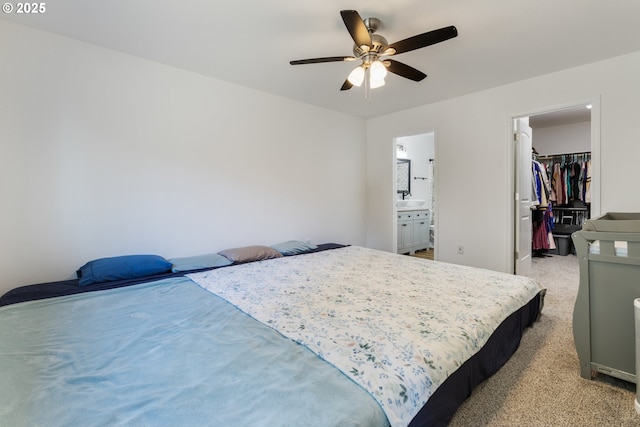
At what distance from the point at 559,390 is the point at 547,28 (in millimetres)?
2529

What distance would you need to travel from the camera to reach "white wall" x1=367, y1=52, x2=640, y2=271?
8.77 feet

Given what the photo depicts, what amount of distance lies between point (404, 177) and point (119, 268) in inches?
204

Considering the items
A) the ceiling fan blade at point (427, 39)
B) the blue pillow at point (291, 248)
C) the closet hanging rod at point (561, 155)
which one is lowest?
the blue pillow at point (291, 248)

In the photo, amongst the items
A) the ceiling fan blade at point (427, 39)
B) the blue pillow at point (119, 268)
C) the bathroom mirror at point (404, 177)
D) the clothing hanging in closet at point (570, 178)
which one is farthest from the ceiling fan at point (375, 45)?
the clothing hanging in closet at point (570, 178)

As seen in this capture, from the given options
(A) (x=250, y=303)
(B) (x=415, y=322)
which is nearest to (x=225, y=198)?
(A) (x=250, y=303)

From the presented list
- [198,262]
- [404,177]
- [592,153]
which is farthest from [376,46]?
[404,177]

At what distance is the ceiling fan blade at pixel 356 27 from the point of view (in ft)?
5.22

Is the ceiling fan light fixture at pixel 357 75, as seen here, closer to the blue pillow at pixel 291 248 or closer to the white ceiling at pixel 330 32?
the white ceiling at pixel 330 32

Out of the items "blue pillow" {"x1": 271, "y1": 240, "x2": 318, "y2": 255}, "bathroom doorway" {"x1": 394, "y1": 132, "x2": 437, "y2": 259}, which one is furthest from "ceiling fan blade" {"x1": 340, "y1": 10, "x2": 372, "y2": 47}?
"bathroom doorway" {"x1": 394, "y1": 132, "x2": 437, "y2": 259}

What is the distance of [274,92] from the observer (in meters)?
3.55

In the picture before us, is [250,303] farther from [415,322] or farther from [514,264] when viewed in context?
[514,264]

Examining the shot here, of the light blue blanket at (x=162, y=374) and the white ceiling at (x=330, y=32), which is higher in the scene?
the white ceiling at (x=330, y=32)

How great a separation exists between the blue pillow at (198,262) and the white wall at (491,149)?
2.72 m

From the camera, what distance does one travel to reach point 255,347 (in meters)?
1.27
